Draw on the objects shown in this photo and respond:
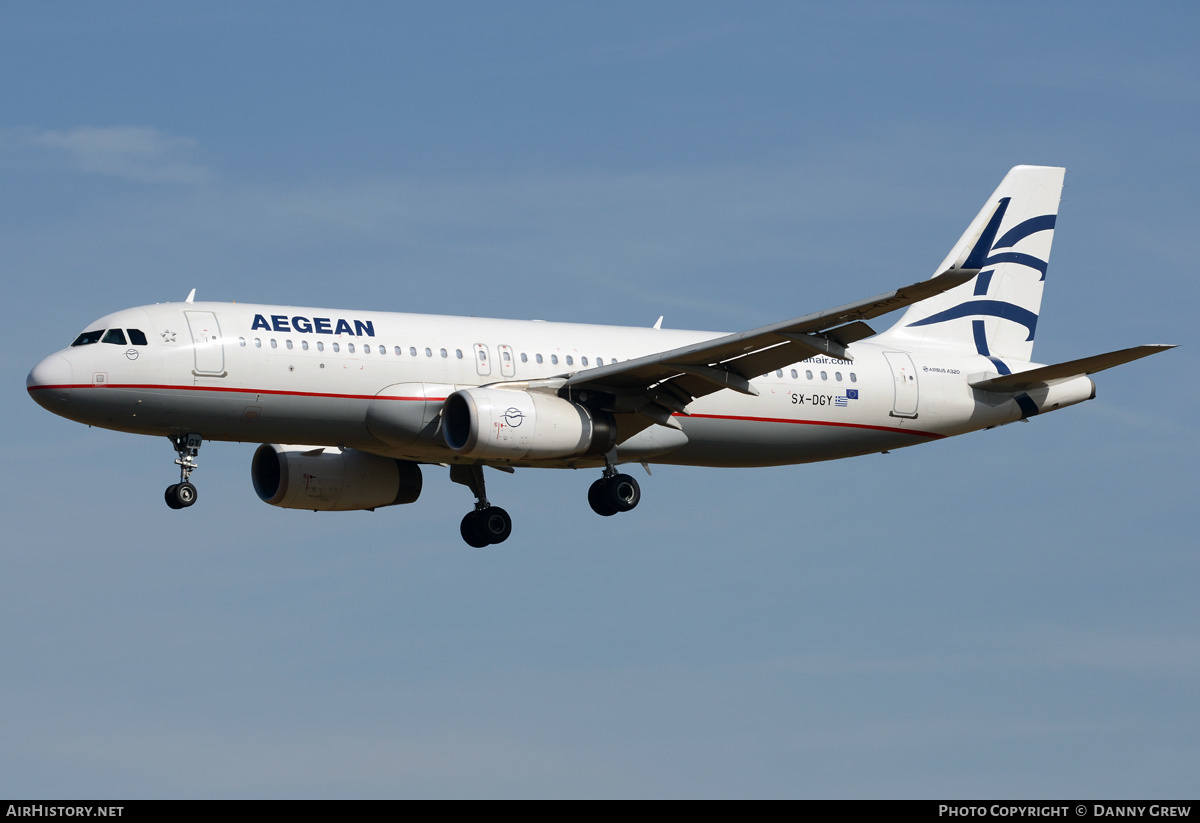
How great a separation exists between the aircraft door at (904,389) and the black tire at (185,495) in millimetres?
17849

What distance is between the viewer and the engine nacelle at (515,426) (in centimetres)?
3734

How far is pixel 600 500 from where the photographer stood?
134 feet

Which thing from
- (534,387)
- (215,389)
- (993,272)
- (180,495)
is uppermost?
(993,272)

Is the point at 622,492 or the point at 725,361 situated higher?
the point at 725,361

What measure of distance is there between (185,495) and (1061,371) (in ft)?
69.9

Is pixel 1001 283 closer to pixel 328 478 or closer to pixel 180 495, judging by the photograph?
pixel 328 478

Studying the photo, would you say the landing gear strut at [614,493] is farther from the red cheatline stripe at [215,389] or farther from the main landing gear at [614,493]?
the red cheatline stripe at [215,389]

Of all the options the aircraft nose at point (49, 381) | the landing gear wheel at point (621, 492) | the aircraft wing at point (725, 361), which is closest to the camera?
the aircraft wing at point (725, 361)

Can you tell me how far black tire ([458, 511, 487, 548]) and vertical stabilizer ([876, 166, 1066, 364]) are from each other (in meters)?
11.9

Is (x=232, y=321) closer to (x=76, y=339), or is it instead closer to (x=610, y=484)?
(x=76, y=339)

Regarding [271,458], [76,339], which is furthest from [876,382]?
[76,339]

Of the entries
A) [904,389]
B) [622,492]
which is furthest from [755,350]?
[904,389]

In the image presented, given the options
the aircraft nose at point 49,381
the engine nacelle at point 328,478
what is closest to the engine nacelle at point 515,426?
the engine nacelle at point 328,478

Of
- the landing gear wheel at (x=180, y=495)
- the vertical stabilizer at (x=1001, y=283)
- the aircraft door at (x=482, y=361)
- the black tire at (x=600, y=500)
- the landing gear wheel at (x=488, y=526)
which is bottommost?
the landing gear wheel at (x=180, y=495)
